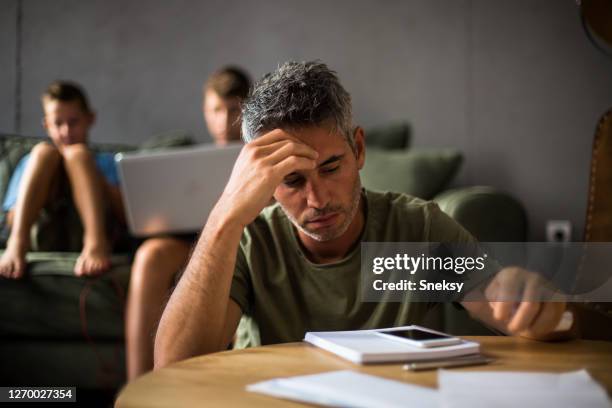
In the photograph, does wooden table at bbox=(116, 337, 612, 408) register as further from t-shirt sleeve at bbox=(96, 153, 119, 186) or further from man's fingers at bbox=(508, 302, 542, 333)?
t-shirt sleeve at bbox=(96, 153, 119, 186)

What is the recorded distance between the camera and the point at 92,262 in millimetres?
1837

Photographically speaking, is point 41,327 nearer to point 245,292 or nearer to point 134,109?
point 245,292

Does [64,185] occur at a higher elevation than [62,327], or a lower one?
higher

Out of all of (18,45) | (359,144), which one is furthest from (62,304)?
(18,45)

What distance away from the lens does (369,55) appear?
271cm

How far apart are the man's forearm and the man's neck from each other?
169mm

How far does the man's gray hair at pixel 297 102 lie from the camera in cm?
102

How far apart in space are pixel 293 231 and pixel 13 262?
113 cm

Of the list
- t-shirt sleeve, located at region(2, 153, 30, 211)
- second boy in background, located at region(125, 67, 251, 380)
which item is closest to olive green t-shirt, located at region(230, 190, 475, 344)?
second boy in background, located at region(125, 67, 251, 380)

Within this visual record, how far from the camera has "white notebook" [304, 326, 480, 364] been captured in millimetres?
675

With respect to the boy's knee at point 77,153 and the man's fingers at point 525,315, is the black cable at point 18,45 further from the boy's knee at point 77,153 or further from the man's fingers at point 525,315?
the man's fingers at point 525,315

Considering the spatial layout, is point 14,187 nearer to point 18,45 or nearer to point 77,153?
point 77,153

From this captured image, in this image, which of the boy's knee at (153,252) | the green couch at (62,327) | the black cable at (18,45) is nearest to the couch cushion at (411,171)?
the boy's knee at (153,252)

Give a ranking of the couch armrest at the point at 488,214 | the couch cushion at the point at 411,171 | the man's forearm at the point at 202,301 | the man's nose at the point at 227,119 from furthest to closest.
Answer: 1. the man's nose at the point at 227,119
2. the couch cushion at the point at 411,171
3. the couch armrest at the point at 488,214
4. the man's forearm at the point at 202,301
